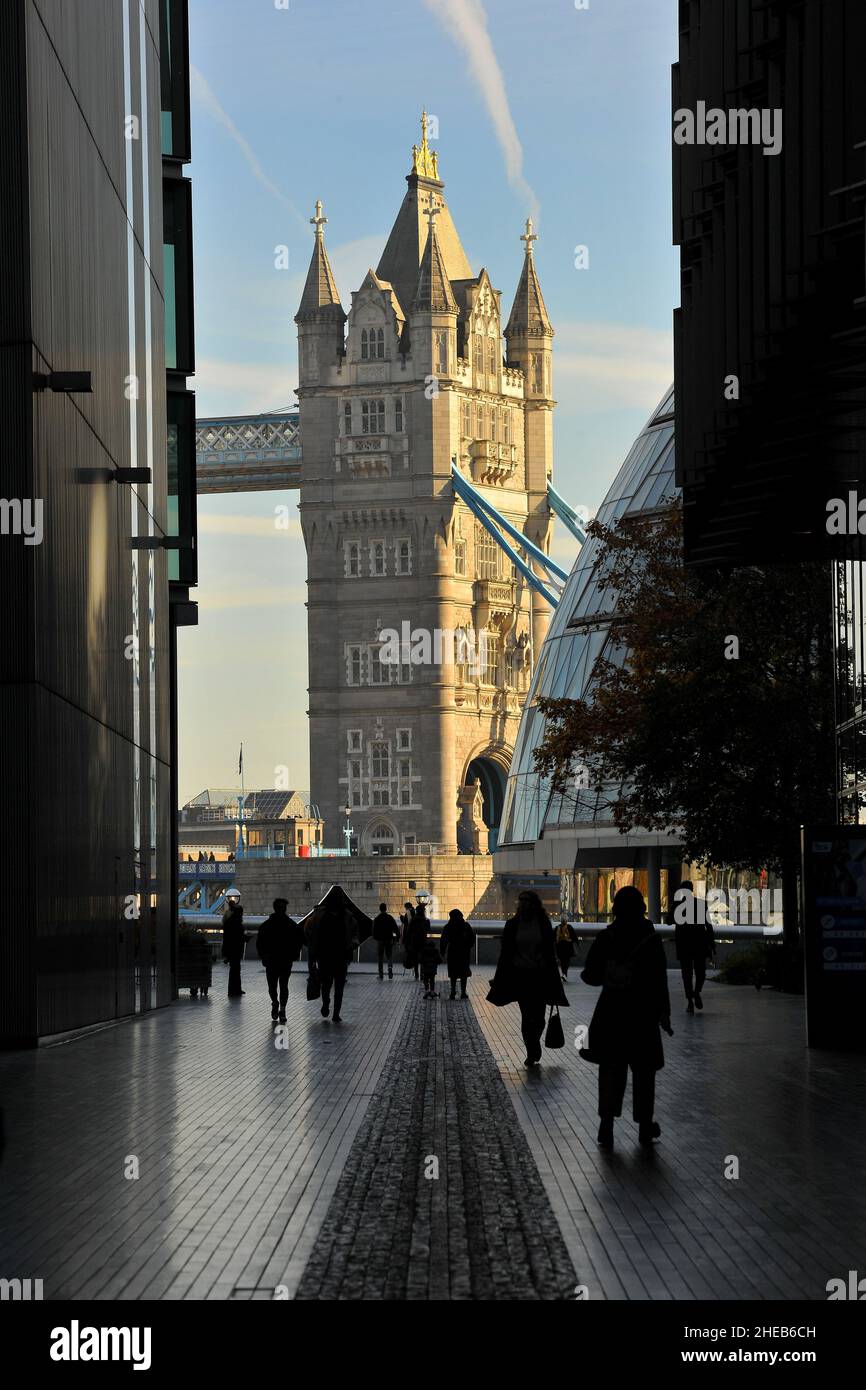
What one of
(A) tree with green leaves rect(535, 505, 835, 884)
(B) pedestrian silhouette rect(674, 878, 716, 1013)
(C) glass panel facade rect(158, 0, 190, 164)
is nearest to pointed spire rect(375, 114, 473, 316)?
(C) glass panel facade rect(158, 0, 190, 164)

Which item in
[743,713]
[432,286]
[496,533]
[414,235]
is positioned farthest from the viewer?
[414,235]

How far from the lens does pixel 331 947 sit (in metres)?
26.1

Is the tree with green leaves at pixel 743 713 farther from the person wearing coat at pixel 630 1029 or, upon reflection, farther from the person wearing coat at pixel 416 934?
the person wearing coat at pixel 630 1029

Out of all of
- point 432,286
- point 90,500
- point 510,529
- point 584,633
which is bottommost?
point 90,500

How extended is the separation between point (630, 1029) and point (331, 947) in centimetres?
1312

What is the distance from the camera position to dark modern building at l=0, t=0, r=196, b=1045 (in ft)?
72.1

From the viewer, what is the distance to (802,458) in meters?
21.3

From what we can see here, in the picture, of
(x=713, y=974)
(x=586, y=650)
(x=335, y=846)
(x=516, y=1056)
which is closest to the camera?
(x=516, y=1056)

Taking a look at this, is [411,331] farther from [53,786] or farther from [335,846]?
[53,786]

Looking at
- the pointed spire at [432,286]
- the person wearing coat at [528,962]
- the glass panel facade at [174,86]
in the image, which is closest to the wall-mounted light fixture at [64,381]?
the person wearing coat at [528,962]

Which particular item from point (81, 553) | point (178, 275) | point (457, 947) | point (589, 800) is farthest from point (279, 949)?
point (589, 800)

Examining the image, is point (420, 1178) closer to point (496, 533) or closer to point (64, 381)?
point (64, 381)

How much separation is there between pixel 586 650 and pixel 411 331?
70.9m
